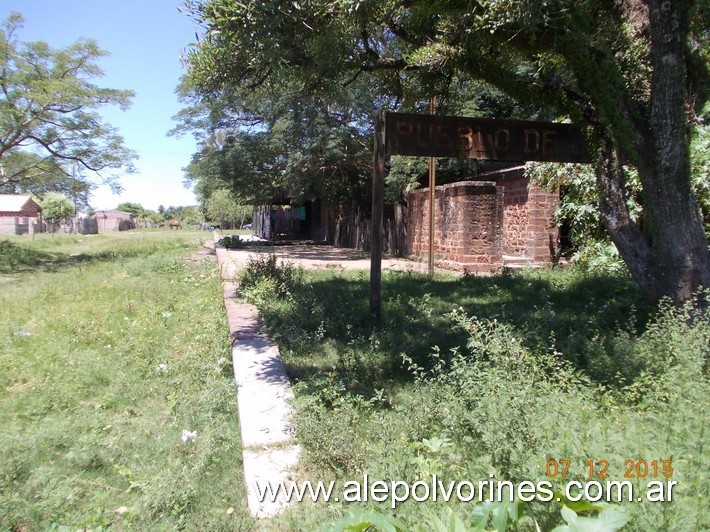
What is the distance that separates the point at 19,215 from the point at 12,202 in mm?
3344

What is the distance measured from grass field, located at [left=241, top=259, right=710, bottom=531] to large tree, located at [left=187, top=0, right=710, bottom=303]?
1025 mm

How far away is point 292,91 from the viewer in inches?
605

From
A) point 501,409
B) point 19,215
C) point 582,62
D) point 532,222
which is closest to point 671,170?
point 582,62

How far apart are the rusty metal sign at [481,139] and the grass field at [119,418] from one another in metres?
3.44

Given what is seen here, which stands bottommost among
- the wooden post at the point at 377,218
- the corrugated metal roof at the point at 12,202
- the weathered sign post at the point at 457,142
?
the wooden post at the point at 377,218

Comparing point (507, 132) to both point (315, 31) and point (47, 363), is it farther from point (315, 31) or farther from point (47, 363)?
point (47, 363)

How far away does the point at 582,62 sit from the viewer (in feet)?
18.0

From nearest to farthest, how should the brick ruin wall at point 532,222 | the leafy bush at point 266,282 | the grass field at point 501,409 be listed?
1. the grass field at point 501,409
2. the leafy bush at point 266,282
3. the brick ruin wall at point 532,222

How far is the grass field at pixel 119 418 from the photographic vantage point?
3.02 m

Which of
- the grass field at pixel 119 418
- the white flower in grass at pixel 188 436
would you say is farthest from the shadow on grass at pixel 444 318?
the white flower in grass at pixel 188 436

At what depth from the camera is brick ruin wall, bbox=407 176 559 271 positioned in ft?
38.6

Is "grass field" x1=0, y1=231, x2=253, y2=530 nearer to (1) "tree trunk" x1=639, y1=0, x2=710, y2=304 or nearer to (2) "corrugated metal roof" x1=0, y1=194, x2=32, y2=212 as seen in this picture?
(1) "tree trunk" x1=639, y1=0, x2=710, y2=304

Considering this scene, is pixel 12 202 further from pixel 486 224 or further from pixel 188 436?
pixel 188 436
